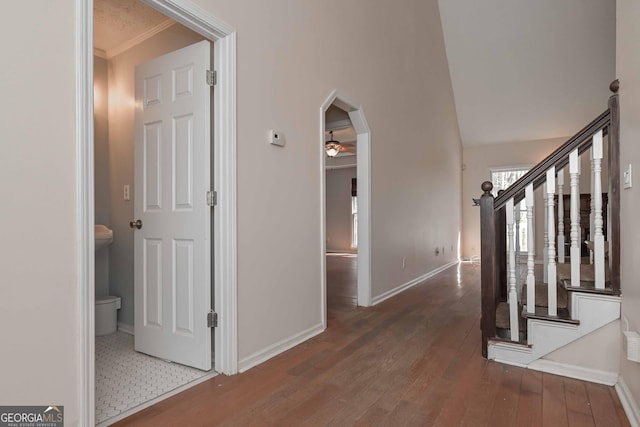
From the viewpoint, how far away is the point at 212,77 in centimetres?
224

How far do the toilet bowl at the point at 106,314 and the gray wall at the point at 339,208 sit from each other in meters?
7.23

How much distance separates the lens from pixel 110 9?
2.70 meters

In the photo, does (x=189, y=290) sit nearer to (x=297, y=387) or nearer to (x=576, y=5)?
(x=297, y=387)

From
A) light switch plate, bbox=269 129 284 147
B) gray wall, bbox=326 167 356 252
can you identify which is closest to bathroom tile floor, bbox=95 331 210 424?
light switch plate, bbox=269 129 284 147

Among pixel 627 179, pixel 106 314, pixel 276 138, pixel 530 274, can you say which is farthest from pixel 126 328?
pixel 627 179

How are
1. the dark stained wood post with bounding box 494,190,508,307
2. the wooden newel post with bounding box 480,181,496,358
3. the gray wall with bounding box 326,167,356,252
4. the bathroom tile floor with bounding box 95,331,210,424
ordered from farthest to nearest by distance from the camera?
the gray wall with bounding box 326,167,356,252 → the dark stained wood post with bounding box 494,190,508,307 → the wooden newel post with bounding box 480,181,496,358 → the bathroom tile floor with bounding box 95,331,210,424

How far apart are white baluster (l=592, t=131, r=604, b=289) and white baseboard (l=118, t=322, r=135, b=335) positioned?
3370mm

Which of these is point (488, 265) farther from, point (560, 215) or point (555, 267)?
point (560, 215)

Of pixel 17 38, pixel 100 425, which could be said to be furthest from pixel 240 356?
pixel 17 38

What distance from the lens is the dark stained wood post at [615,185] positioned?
2.09 metres

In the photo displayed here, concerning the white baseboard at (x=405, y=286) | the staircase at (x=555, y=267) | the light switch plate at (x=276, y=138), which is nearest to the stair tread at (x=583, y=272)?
the staircase at (x=555, y=267)

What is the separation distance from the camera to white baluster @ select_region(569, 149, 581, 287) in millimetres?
2166

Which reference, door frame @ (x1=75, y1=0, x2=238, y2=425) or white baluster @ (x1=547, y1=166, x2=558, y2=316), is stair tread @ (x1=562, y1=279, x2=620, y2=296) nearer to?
white baluster @ (x1=547, y1=166, x2=558, y2=316)

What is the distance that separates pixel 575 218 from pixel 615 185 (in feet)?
0.92
